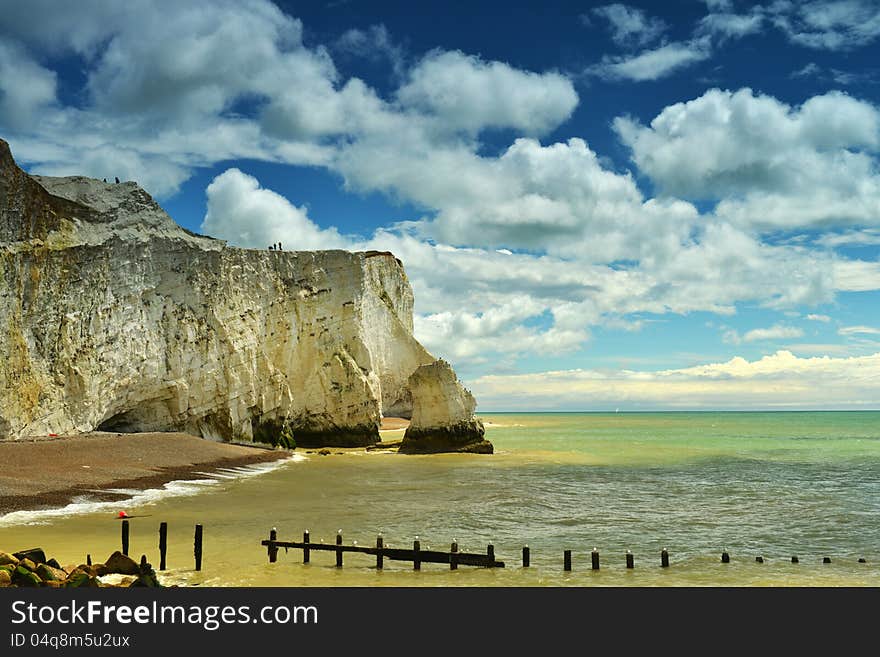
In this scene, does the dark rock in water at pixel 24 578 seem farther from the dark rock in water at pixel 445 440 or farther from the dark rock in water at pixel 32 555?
the dark rock in water at pixel 445 440

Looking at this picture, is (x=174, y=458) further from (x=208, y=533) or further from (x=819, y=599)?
(x=819, y=599)

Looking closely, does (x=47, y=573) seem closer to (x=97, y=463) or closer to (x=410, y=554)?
(x=410, y=554)

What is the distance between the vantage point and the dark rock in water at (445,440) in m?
44.9

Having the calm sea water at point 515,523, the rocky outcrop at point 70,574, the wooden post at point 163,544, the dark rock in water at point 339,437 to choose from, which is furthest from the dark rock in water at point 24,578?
the dark rock in water at point 339,437

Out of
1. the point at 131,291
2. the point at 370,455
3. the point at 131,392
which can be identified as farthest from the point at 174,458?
the point at 370,455

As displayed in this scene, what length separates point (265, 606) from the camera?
7.71m

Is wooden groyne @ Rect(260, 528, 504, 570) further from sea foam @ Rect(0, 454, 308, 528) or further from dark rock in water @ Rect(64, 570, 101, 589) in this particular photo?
A: sea foam @ Rect(0, 454, 308, 528)

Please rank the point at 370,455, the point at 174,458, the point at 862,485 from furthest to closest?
the point at 370,455 < the point at 174,458 < the point at 862,485

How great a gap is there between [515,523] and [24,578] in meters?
12.6

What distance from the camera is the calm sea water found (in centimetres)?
1374

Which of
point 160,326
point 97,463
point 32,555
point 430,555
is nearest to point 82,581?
point 32,555

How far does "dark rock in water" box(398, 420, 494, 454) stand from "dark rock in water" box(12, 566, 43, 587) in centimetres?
3518

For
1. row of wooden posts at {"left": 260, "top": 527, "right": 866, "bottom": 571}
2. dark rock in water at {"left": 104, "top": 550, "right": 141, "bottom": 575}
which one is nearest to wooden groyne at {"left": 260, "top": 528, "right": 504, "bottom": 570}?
row of wooden posts at {"left": 260, "top": 527, "right": 866, "bottom": 571}

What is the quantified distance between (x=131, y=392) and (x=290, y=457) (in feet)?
30.6
